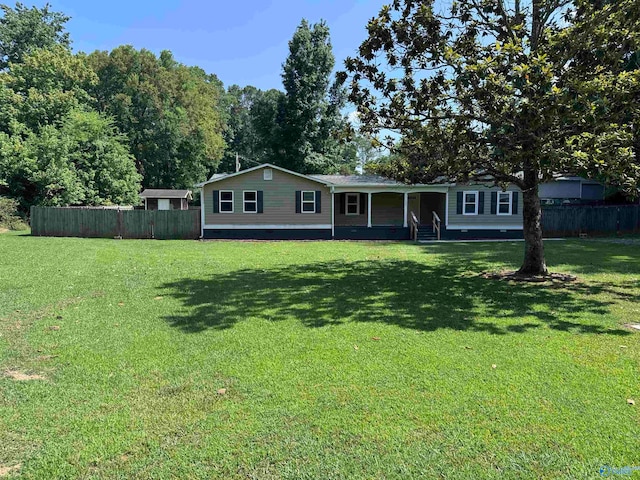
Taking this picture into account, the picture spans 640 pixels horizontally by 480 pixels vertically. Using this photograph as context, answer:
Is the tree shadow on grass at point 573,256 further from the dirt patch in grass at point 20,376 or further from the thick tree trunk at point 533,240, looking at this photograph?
the dirt patch in grass at point 20,376

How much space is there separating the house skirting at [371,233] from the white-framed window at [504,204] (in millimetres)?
4969

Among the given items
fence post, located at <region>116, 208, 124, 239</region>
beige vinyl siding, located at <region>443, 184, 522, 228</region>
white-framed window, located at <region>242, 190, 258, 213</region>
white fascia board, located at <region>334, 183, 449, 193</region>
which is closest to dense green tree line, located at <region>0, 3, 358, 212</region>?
fence post, located at <region>116, 208, 124, 239</region>

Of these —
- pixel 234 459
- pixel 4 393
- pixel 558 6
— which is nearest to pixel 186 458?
pixel 234 459

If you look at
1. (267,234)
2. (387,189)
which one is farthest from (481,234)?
(267,234)

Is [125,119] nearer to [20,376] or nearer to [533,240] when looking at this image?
[533,240]

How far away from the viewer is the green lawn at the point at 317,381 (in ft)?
9.52

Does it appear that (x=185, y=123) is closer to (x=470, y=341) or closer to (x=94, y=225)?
(x=94, y=225)

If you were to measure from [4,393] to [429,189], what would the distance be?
2084cm

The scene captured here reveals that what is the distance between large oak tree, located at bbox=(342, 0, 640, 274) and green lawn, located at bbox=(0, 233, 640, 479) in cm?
244

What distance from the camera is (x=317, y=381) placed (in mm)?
4109

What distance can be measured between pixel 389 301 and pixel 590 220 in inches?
774

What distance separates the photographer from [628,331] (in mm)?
5754

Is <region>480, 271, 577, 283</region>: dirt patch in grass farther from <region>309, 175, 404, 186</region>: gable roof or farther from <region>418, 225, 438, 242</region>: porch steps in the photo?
→ <region>309, 175, 404, 186</region>: gable roof

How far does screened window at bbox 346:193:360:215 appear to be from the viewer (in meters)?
24.4
